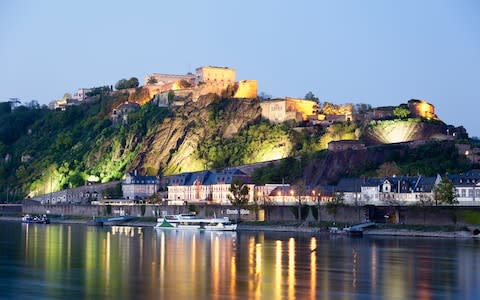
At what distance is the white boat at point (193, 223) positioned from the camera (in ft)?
199

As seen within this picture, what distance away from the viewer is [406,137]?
254 feet

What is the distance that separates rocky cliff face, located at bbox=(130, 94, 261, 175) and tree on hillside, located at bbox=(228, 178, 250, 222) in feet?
66.2

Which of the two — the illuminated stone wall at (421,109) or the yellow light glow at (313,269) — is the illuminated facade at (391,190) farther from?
the illuminated stone wall at (421,109)

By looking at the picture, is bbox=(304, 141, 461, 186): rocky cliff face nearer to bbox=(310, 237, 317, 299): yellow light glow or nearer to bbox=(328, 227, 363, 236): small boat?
bbox=(328, 227, 363, 236): small boat

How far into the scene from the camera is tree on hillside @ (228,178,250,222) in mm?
64750

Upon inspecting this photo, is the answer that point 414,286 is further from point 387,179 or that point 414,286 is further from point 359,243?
point 387,179

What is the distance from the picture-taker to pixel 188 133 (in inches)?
3605

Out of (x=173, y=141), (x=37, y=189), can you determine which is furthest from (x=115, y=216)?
(x=37, y=189)

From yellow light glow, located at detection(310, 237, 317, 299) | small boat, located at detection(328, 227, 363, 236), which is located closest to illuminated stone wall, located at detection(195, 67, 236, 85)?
small boat, located at detection(328, 227, 363, 236)

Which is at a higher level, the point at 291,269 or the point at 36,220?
the point at 291,269

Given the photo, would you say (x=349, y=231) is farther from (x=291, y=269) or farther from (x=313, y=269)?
(x=291, y=269)

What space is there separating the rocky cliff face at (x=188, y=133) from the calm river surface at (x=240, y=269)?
4019cm

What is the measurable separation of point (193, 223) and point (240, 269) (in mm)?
31420

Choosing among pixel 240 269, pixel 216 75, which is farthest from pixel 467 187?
pixel 216 75
